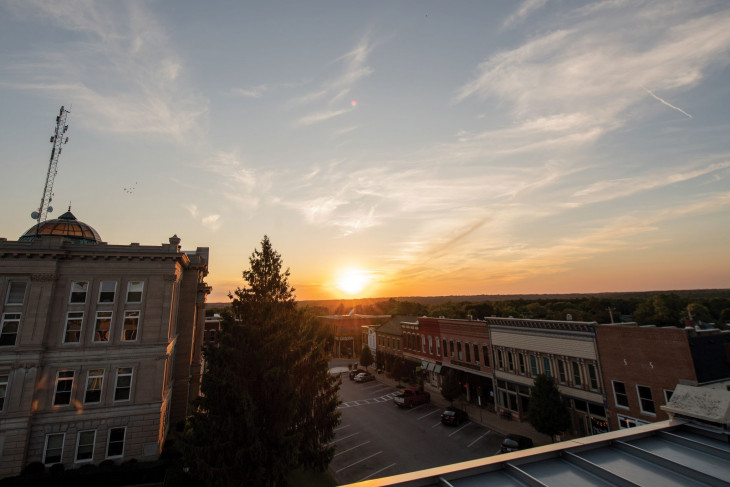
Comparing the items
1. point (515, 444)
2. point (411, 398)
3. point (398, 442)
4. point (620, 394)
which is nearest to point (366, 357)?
point (411, 398)

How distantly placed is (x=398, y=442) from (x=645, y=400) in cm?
1722

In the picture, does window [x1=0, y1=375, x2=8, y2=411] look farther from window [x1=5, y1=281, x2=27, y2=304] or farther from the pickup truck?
the pickup truck

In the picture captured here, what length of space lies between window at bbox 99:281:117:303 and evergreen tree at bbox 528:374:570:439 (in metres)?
31.1

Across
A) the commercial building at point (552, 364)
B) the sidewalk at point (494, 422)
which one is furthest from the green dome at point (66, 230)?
the commercial building at point (552, 364)

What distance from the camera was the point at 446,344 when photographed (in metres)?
41.4

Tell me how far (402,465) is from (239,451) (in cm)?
1272

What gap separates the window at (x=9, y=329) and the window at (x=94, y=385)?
4.95 metres

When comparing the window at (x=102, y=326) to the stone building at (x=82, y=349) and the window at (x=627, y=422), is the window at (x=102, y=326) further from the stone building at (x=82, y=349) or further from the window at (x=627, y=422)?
the window at (x=627, y=422)

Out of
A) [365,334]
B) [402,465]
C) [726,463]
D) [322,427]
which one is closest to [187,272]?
[322,427]

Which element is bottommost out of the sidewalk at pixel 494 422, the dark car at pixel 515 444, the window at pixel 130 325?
the sidewalk at pixel 494 422

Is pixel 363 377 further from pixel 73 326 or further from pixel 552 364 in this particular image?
pixel 73 326

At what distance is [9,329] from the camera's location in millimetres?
21594

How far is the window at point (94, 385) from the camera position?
2223cm

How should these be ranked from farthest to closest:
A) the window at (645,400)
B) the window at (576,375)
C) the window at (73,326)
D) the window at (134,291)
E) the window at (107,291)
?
the window at (576,375)
the window at (134,291)
the window at (107,291)
the window at (73,326)
the window at (645,400)
